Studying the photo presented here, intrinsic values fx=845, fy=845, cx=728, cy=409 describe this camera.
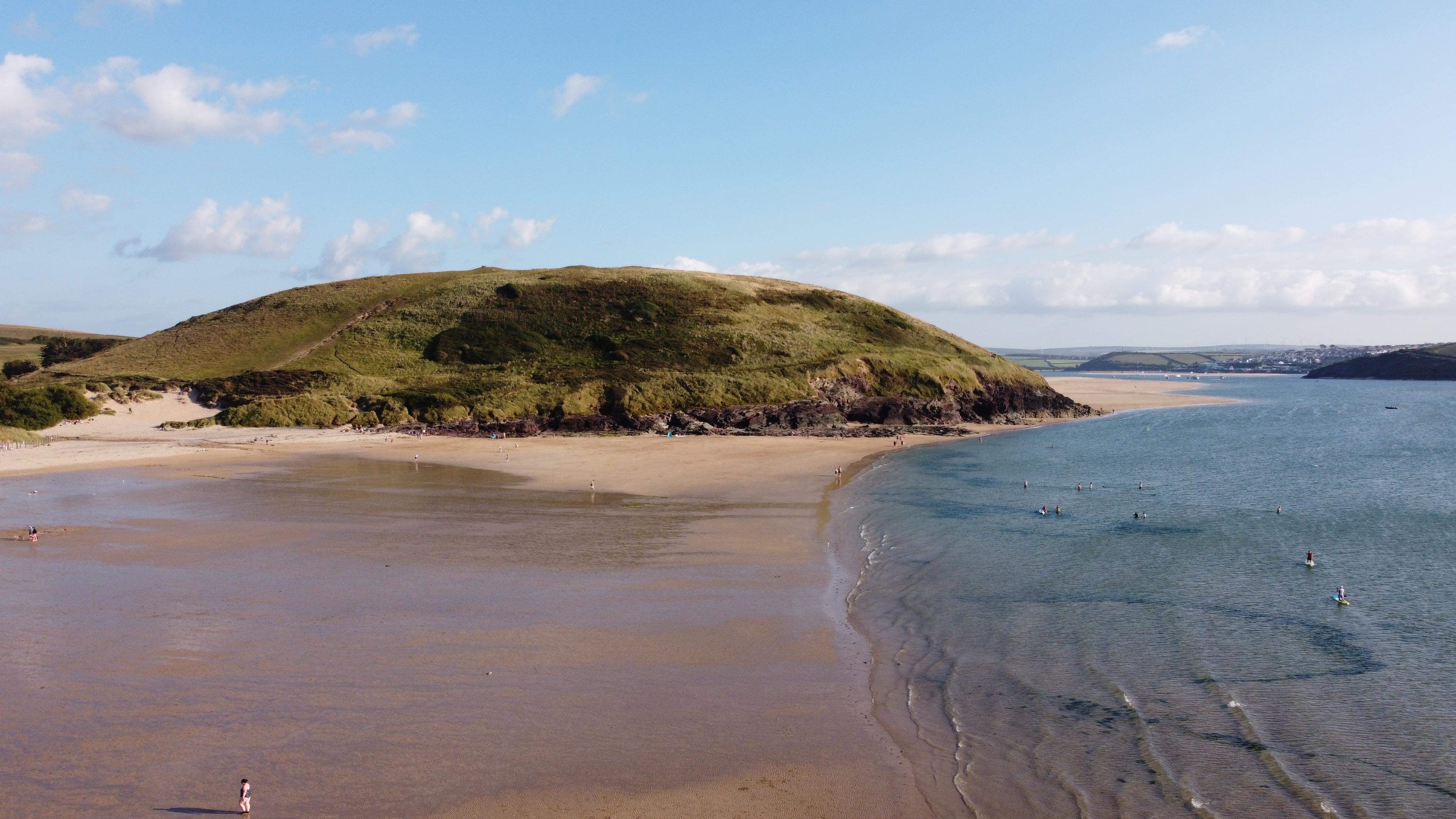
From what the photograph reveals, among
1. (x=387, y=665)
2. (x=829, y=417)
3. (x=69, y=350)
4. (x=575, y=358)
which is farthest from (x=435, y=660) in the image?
(x=69, y=350)

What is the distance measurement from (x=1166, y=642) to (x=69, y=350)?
129 meters

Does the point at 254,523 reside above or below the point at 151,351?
below

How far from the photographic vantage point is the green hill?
76750mm

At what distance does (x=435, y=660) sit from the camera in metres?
18.8

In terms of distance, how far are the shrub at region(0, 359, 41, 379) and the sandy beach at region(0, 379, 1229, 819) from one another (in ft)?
219

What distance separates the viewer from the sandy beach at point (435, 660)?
44.2 feet

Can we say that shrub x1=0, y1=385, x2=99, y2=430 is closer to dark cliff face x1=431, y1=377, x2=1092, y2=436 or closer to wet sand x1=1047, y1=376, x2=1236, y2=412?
dark cliff face x1=431, y1=377, x2=1092, y2=436

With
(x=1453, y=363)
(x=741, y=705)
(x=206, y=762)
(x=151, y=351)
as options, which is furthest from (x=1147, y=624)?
(x=1453, y=363)

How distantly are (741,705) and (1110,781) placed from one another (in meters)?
6.60

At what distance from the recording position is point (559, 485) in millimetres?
45625

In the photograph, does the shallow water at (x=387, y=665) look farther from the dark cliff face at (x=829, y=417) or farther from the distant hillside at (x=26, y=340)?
the distant hillside at (x=26, y=340)

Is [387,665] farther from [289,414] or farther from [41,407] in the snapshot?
[41,407]

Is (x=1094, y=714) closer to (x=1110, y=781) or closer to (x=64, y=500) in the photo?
(x=1110, y=781)

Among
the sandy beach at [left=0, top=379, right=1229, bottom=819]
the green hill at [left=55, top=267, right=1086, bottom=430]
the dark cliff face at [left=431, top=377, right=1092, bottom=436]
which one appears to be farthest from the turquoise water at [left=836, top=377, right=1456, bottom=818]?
the green hill at [left=55, top=267, right=1086, bottom=430]
